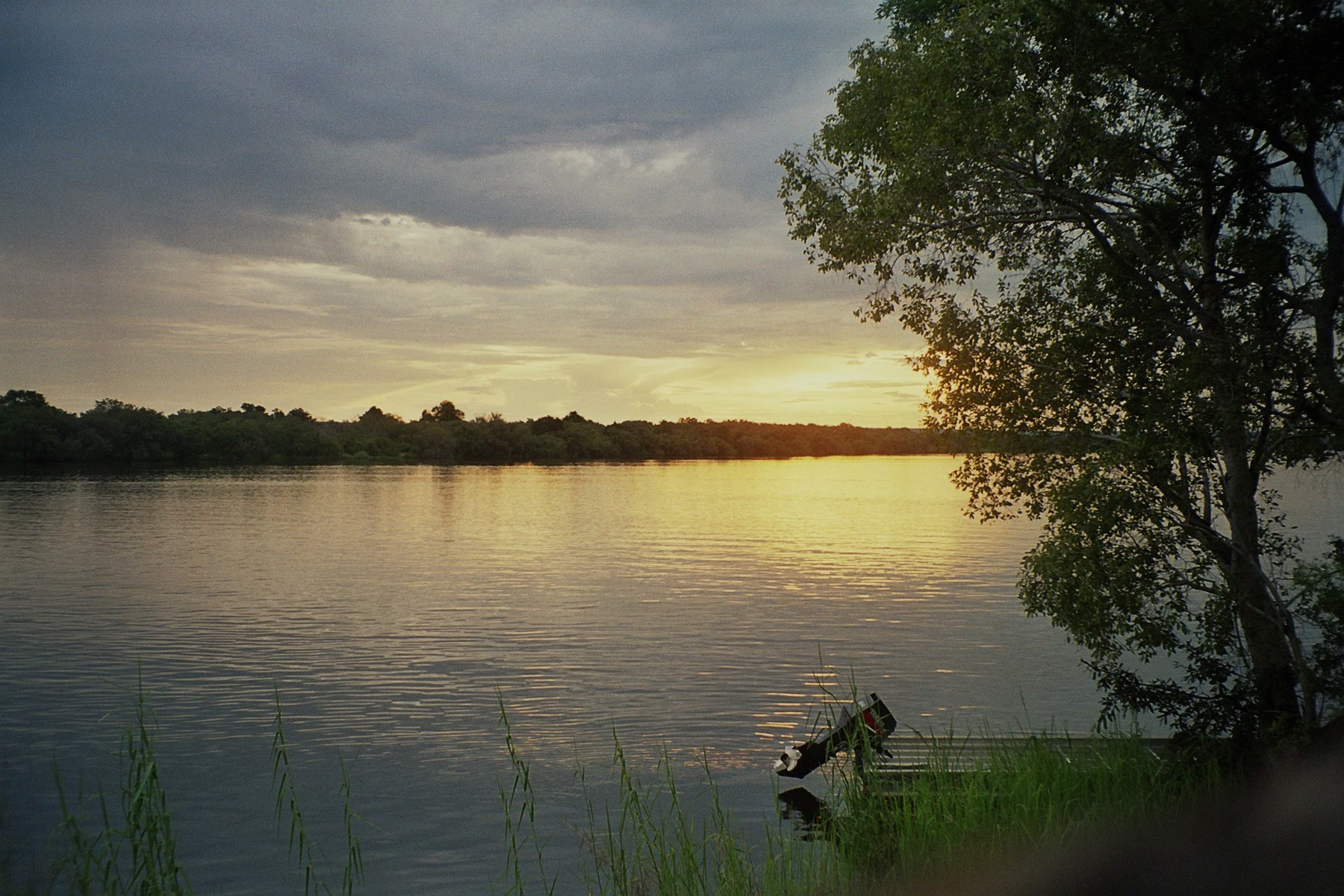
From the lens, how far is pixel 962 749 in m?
12.4

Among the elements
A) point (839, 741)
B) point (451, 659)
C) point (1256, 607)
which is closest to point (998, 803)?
point (839, 741)

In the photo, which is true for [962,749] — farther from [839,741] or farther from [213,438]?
[213,438]

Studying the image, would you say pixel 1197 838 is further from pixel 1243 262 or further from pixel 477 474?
pixel 477 474

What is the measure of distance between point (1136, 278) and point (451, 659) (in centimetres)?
1812

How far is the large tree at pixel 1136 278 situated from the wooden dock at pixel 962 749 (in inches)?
37.4

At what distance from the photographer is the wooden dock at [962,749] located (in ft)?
40.2

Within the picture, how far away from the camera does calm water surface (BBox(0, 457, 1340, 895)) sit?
15.1 meters

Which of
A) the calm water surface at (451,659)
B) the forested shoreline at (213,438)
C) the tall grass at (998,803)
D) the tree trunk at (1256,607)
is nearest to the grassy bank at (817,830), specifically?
the tall grass at (998,803)

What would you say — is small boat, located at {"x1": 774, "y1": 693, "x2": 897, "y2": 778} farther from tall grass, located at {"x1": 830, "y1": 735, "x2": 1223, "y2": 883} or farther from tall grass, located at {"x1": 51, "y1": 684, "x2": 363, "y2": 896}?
tall grass, located at {"x1": 51, "y1": 684, "x2": 363, "y2": 896}

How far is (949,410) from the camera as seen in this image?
14.5 m

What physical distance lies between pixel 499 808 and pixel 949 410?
8243 mm

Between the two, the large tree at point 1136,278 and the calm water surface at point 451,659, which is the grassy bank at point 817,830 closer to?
the calm water surface at point 451,659

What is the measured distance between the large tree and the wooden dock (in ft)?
3.12

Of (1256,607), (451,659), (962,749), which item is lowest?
(451,659)
